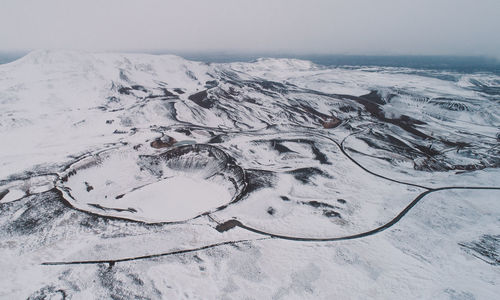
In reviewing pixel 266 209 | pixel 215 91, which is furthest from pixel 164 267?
pixel 215 91

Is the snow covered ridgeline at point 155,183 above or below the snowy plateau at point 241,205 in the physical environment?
below

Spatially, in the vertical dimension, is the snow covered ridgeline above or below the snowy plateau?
below

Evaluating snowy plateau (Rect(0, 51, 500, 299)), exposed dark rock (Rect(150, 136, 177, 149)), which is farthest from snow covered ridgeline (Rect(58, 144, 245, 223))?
exposed dark rock (Rect(150, 136, 177, 149))

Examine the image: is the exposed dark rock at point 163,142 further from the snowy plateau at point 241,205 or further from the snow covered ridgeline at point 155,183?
the snow covered ridgeline at point 155,183

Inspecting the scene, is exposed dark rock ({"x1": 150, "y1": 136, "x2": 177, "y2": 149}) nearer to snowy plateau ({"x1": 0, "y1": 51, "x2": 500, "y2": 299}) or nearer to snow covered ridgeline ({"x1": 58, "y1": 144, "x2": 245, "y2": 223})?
snowy plateau ({"x1": 0, "y1": 51, "x2": 500, "y2": 299})

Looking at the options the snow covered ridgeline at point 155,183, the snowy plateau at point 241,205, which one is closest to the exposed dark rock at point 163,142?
the snowy plateau at point 241,205

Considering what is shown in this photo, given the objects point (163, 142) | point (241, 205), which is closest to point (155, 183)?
point (163, 142)

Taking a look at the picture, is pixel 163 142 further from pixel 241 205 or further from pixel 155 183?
pixel 241 205

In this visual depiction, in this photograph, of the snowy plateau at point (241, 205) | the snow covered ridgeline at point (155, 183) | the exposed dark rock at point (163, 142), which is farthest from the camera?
the exposed dark rock at point (163, 142)
